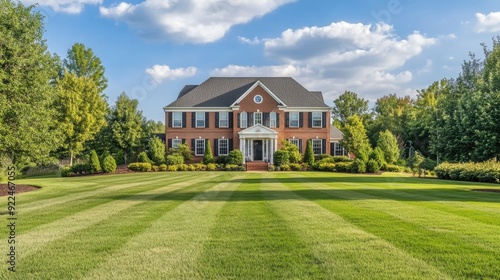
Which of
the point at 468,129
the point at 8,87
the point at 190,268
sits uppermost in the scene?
the point at 8,87

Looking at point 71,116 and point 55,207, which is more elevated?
point 71,116

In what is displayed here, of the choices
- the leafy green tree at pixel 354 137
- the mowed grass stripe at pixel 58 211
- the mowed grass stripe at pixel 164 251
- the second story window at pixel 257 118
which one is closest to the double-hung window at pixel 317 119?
the leafy green tree at pixel 354 137

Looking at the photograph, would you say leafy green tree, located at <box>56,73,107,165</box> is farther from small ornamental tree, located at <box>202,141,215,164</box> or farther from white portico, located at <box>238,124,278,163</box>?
white portico, located at <box>238,124,278,163</box>

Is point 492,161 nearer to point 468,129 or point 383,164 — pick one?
point 468,129

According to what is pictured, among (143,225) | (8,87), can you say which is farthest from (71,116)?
(143,225)

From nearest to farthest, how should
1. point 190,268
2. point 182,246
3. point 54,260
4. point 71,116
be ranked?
point 190,268 < point 54,260 < point 182,246 < point 71,116

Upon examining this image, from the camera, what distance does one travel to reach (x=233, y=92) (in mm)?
42688

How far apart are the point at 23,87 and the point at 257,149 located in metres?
26.5

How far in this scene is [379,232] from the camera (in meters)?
6.58

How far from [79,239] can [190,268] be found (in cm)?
252

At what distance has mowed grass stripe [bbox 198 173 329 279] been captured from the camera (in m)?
4.64

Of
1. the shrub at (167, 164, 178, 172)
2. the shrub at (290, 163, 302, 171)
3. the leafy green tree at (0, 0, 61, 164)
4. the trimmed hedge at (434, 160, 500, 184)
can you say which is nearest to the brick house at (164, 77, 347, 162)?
the shrub at (290, 163, 302, 171)

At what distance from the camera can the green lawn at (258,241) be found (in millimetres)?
4699

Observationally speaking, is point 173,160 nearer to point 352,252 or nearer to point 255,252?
point 255,252
